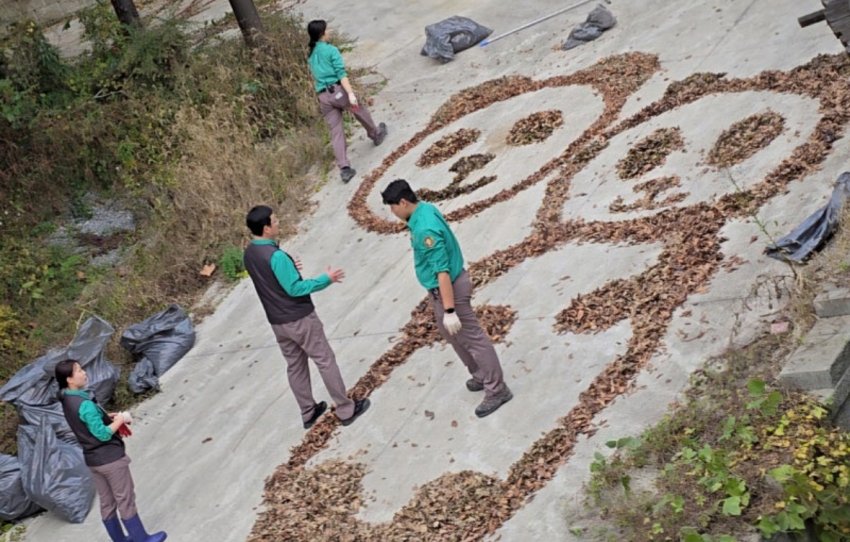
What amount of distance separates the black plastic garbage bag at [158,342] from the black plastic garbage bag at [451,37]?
233 inches

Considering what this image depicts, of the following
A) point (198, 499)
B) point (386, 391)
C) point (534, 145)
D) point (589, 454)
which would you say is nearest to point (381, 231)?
point (534, 145)

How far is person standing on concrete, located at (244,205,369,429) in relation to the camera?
7691 millimetres

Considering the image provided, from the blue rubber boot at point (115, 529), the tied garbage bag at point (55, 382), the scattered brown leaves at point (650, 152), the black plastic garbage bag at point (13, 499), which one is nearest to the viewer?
the blue rubber boot at point (115, 529)

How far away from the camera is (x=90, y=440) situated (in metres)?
7.46

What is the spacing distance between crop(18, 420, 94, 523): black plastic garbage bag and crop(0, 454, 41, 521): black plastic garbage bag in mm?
139

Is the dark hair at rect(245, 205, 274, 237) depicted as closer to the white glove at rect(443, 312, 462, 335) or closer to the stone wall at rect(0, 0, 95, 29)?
the white glove at rect(443, 312, 462, 335)

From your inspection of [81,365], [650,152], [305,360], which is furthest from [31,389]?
[650,152]

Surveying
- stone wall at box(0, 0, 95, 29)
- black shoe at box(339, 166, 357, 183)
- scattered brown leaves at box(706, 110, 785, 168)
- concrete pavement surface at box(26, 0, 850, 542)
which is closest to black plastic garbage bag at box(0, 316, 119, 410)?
concrete pavement surface at box(26, 0, 850, 542)

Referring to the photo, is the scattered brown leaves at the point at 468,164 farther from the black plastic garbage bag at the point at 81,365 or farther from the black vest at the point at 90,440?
the black vest at the point at 90,440

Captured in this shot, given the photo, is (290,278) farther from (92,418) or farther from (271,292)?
(92,418)

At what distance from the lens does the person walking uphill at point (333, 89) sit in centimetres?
1206

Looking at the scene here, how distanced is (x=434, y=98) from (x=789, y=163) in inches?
243

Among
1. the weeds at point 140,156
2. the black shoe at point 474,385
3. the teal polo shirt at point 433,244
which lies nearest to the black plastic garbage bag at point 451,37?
the weeds at point 140,156

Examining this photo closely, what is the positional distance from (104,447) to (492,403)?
2735mm
